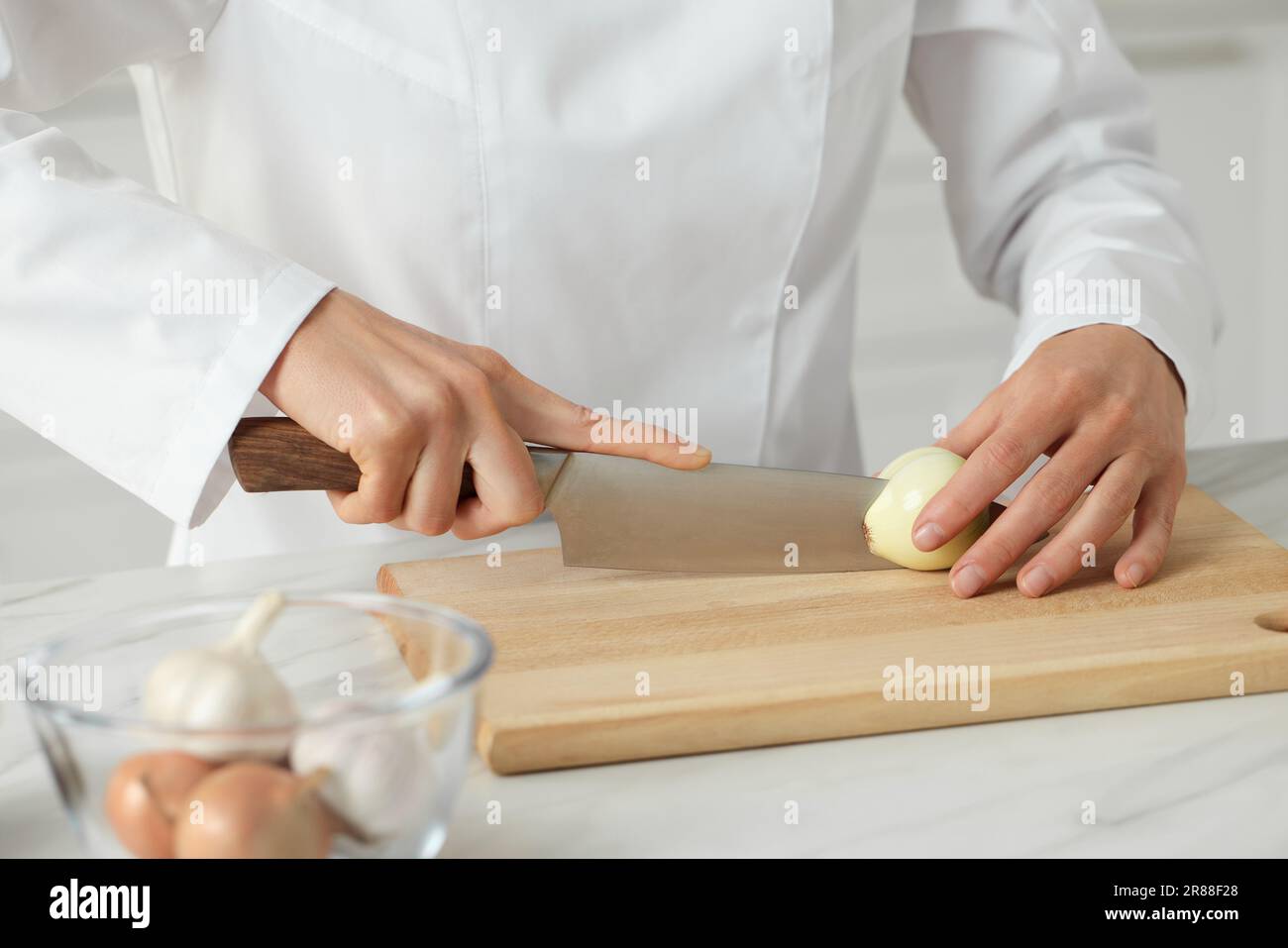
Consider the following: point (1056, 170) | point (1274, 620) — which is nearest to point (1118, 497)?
point (1274, 620)

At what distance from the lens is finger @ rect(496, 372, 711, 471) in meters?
0.80

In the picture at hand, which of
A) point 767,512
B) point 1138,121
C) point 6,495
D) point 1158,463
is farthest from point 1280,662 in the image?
point 6,495

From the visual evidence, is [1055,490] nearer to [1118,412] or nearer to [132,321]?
[1118,412]

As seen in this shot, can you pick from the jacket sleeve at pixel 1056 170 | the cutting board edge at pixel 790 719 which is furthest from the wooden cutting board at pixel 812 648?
the jacket sleeve at pixel 1056 170

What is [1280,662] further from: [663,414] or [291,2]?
[291,2]

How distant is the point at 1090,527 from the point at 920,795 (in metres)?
0.31

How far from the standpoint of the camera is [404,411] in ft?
2.35

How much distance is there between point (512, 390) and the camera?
80cm

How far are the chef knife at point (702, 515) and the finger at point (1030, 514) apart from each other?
73 mm

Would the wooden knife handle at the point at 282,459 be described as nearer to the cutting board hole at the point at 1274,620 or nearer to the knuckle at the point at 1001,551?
the knuckle at the point at 1001,551

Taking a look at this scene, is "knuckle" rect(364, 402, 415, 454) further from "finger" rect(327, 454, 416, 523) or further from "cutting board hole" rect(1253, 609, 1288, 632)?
"cutting board hole" rect(1253, 609, 1288, 632)

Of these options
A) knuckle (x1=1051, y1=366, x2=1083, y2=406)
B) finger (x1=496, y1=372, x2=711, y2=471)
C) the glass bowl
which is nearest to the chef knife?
finger (x1=496, y1=372, x2=711, y2=471)

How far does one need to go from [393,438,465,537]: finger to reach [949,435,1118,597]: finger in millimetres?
313
